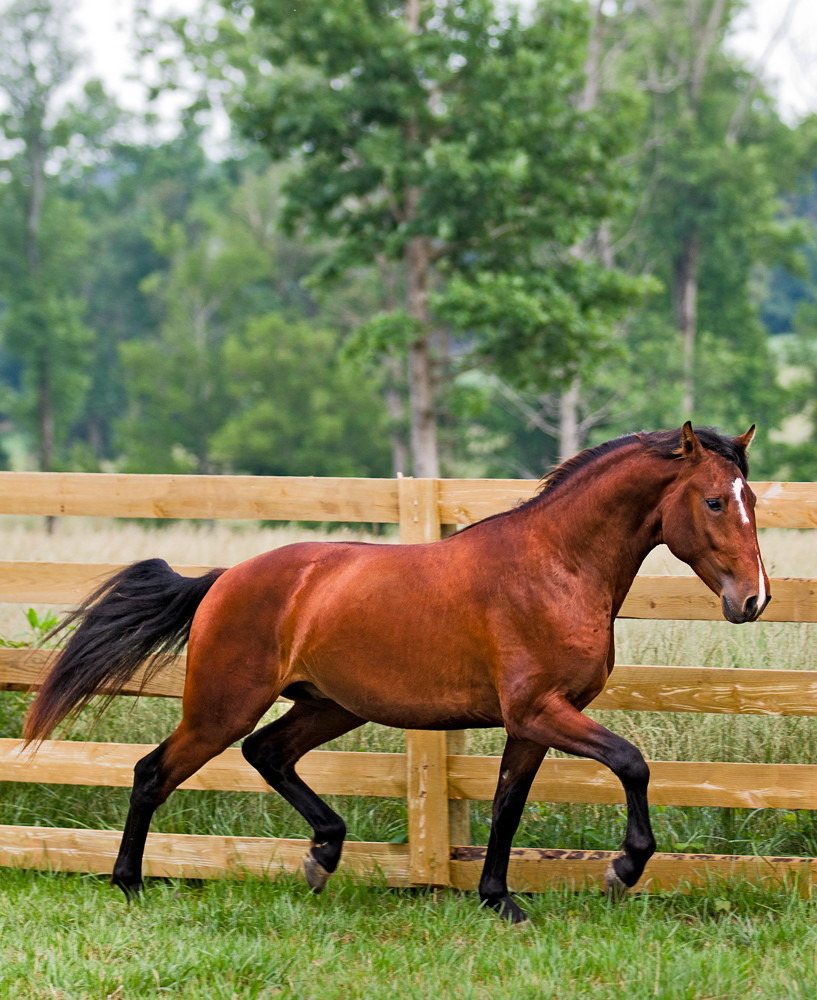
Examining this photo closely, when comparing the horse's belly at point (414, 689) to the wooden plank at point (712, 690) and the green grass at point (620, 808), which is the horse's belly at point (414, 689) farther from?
the green grass at point (620, 808)

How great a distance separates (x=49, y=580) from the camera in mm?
4309

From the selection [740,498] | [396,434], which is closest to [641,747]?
[740,498]

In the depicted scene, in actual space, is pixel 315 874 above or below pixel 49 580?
below

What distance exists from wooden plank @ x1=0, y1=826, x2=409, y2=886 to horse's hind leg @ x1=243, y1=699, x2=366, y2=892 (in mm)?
221

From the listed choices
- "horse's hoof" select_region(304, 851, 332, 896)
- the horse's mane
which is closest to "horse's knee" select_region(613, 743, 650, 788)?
the horse's mane

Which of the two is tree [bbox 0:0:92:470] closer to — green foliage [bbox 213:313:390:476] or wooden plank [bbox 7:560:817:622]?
green foliage [bbox 213:313:390:476]

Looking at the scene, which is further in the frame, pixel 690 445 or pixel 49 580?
pixel 49 580

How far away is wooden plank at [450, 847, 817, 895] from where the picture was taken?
12.5ft

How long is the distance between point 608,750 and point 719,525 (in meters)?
0.81

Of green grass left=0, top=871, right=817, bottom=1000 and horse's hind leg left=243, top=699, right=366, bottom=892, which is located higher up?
horse's hind leg left=243, top=699, right=366, bottom=892

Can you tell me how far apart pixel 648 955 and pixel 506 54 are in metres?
18.2

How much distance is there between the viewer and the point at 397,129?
18859 millimetres

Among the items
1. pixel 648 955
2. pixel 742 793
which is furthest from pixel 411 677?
pixel 742 793

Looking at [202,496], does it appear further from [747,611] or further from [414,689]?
[747,611]
